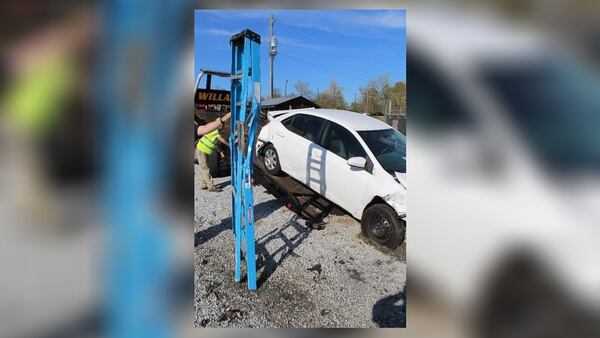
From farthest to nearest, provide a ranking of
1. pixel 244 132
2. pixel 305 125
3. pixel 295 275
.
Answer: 1. pixel 305 125
2. pixel 295 275
3. pixel 244 132

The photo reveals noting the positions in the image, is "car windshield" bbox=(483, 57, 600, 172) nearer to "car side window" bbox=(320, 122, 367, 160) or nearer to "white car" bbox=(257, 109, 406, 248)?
"white car" bbox=(257, 109, 406, 248)

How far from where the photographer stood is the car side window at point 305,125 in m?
3.22

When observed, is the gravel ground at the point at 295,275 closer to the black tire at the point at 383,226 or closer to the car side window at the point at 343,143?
the black tire at the point at 383,226

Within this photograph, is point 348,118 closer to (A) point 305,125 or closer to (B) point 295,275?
(A) point 305,125

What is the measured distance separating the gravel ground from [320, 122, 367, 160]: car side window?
0.57 m

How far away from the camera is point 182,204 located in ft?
4.00

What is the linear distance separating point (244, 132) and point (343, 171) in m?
1.25

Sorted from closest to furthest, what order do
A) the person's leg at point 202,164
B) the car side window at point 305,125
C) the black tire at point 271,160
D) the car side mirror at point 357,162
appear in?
the person's leg at point 202,164 → the car side mirror at point 357,162 → the car side window at point 305,125 → the black tire at point 271,160

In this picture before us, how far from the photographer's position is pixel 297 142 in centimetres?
350

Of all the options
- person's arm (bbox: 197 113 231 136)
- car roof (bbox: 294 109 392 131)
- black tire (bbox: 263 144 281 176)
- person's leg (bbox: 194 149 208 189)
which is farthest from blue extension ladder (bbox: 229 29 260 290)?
black tire (bbox: 263 144 281 176)

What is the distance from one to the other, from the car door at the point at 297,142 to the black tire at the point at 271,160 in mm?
78

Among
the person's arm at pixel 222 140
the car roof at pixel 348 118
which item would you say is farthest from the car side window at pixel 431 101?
the person's arm at pixel 222 140

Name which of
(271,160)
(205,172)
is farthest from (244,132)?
(271,160)

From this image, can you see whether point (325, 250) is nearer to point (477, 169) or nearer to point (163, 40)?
point (477, 169)
